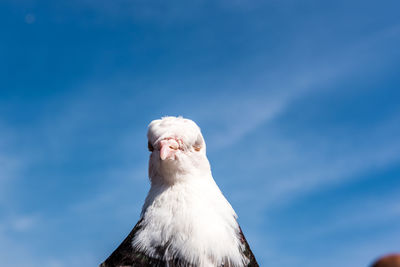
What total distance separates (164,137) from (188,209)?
1.16 metres

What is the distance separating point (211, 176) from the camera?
7.37 meters

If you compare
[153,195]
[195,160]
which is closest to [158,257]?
[153,195]

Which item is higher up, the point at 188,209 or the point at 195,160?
the point at 195,160

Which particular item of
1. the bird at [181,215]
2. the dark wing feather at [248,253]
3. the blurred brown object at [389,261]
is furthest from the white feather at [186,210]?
the blurred brown object at [389,261]

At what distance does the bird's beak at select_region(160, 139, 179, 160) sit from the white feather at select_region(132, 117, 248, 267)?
9cm

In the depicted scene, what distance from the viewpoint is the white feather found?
6375 millimetres

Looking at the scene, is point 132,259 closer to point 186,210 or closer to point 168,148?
point 186,210

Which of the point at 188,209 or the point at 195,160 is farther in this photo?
the point at 195,160

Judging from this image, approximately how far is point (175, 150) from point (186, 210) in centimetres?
92

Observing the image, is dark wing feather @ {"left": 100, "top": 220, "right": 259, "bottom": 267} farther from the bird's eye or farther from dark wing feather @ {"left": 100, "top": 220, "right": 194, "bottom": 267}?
the bird's eye

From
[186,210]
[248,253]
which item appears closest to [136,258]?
[186,210]

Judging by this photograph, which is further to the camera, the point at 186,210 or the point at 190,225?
the point at 186,210

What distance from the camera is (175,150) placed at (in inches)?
269

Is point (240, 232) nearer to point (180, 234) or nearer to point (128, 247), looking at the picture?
point (180, 234)
